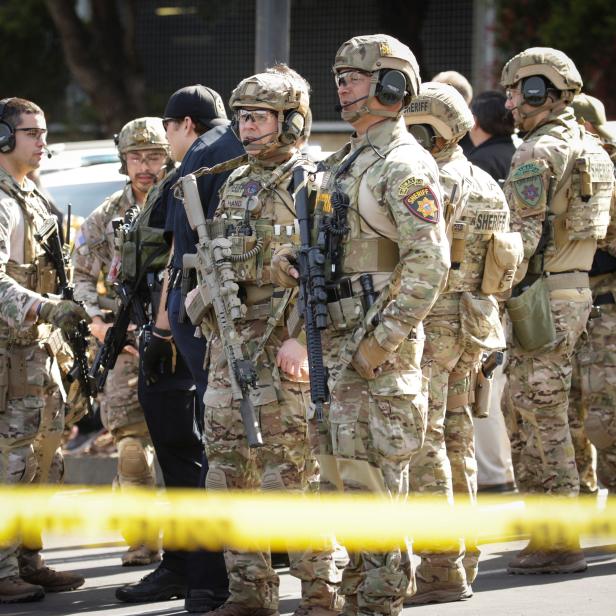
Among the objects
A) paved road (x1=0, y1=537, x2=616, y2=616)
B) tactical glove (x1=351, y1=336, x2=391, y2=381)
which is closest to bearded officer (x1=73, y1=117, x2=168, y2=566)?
paved road (x1=0, y1=537, x2=616, y2=616)

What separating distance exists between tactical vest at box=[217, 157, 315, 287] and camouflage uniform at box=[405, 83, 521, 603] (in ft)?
2.41

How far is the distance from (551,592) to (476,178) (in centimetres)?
196

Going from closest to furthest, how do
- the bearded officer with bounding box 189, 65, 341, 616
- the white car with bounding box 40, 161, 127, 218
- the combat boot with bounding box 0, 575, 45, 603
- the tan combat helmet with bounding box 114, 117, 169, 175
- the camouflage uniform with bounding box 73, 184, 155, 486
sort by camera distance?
the bearded officer with bounding box 189, 65, 341, 616, the combat boot with bounding box 0, 575, 45, 603, the tan combat helmet with bounding box 114, 117, 169, 175, the camouflage uniform with bounding box 73, 184, 155, 486, the white car with bounding box 40, 161, 127, 218

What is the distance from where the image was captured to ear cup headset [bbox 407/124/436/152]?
287 inches

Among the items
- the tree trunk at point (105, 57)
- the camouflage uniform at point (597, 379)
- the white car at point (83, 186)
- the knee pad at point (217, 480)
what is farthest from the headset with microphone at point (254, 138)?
the tree trunk at point (105, 57)

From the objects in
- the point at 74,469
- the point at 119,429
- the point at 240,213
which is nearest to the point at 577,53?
the point at 74,469

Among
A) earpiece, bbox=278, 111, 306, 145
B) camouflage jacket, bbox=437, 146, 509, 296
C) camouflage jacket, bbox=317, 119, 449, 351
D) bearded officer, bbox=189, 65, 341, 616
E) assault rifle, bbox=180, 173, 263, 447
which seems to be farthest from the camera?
camouflage jacket, bbox=437, 146, 509, 296

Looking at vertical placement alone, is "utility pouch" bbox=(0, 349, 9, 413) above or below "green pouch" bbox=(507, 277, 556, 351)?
below

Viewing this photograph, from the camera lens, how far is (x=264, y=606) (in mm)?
6699

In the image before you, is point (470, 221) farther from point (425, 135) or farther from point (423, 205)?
point (423, 205)

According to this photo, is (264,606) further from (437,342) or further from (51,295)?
(51,295)

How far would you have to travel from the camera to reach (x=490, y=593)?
734 centimetres

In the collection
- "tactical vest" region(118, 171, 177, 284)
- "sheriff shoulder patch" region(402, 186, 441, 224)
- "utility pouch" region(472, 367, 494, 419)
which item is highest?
"tactical vest" region(118, 171, 177, 284)

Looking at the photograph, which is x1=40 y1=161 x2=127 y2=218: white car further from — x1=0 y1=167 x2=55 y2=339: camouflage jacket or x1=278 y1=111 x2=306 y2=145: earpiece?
x1=278 y1=111 x2=306 y2=145: earpiece
